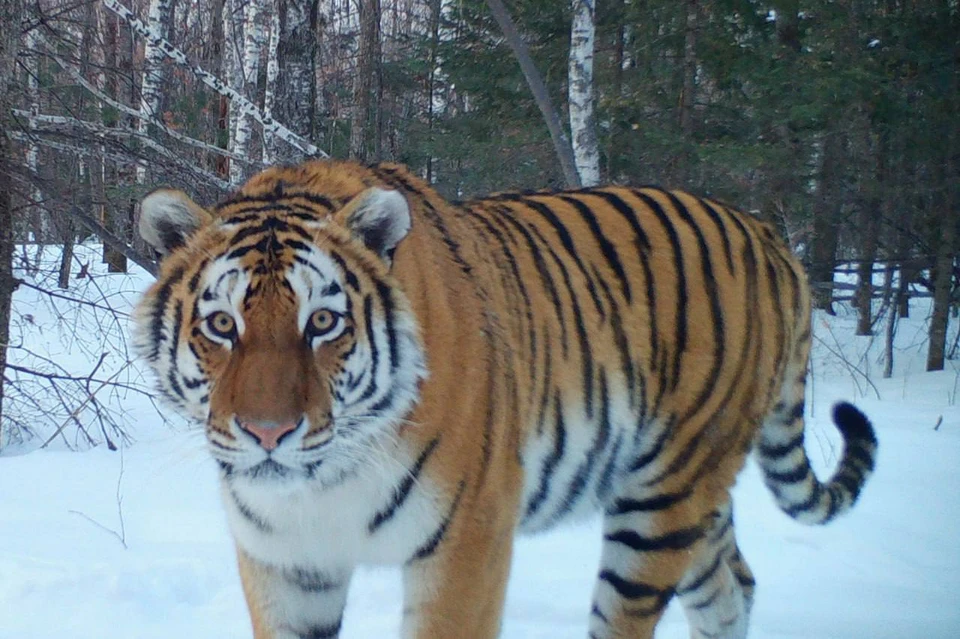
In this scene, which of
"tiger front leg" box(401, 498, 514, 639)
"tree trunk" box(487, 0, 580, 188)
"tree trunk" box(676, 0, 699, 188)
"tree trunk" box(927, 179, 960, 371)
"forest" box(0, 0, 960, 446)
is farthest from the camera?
"tree trunk" box(676, 0, 699, 188)

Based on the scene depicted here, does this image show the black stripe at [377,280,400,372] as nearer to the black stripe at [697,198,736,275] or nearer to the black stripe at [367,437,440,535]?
the black stripe at [367,437,440,535]

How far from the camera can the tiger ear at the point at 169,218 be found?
2.11 m

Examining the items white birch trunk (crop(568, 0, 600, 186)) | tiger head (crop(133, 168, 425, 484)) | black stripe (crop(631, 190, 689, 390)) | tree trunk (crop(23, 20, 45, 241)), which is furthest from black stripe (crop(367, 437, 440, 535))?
white birch trunk (crop(568, 0, 600, 186))

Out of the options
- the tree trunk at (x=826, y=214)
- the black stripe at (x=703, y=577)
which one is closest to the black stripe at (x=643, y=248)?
the black stripe at (x=703, y=577)

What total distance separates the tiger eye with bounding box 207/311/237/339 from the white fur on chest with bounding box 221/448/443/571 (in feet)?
1.18

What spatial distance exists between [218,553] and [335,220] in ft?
8.34

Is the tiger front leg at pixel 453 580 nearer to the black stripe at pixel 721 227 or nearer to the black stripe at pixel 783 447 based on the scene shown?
the black stripe at pixel 721 227

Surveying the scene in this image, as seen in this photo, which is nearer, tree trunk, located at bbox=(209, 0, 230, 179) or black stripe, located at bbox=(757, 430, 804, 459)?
black stripe, located at bbox=(757, 430, 804, 459)

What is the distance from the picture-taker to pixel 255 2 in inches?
406

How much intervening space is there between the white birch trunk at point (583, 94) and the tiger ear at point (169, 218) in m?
6.66

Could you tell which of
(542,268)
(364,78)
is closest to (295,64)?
(542,268)


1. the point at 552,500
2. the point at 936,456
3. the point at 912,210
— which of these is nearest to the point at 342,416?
the point at 552,500

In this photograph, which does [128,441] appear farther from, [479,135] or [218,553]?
[479,135]

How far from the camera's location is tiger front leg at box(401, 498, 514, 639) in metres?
2.15
